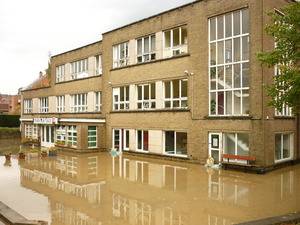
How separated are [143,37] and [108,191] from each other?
15.4 meters

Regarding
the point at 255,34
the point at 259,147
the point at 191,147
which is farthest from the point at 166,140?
the point at 255,34

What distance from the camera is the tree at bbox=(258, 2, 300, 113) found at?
10.8 m

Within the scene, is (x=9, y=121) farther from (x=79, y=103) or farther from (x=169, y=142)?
(x=169, y=142)

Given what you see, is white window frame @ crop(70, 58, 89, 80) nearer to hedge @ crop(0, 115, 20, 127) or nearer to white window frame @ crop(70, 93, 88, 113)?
white window frame @ crop(70, 93, 88, 113)

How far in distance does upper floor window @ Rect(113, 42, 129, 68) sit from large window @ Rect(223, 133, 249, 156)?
11.3m

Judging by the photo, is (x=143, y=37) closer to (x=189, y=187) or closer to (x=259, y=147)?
(x=259, y=147)

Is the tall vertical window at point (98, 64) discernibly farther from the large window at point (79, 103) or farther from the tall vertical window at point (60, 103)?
the tall vertical window at point (60, 103)

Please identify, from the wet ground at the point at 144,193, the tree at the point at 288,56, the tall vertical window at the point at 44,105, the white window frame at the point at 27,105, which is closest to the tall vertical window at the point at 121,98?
the wet ground at the point at 144,193

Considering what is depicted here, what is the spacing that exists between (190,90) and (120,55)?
8.54m

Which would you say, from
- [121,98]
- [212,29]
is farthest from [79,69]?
[212,29]

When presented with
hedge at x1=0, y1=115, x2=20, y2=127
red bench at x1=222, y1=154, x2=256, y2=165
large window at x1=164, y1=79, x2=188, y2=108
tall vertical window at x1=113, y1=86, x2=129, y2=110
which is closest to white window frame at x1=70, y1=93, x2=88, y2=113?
tall vertical window at x1=113, y1=86, x2=129, y2=110

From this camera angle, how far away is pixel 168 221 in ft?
33.9

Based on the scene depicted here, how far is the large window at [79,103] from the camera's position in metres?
33.9

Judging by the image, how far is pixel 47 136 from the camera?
3653 centimetres
